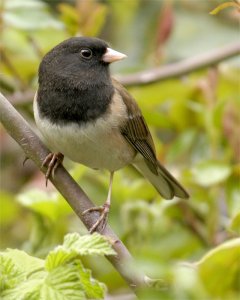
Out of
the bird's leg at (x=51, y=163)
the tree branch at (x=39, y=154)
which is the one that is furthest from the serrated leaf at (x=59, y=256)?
the bird's leg at (x=51, y=163)

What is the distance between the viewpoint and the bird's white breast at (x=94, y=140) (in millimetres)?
1939

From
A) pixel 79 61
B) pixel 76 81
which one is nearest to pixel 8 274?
pixel 76 81

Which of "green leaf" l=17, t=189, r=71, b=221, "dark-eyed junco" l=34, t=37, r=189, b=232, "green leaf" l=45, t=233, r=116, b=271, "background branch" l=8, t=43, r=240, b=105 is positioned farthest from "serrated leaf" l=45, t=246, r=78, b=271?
"background branch" l=8, t=43, r=240, b=105

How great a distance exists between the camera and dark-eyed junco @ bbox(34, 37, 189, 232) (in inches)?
77.0

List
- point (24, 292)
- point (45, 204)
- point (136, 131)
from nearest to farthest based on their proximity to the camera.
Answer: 1. point (24, 292)
2. point (45, 204)
3. point (136, 131)

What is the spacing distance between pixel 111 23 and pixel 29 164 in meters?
0.78

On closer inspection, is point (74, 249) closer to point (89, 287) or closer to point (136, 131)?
point (89, 287)

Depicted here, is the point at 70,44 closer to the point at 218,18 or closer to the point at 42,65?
the point at 42,65

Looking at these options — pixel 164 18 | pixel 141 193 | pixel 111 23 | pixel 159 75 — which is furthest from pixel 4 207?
pixel 111 23

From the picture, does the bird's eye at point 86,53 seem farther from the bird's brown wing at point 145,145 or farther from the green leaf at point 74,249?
the green leaf at point 74,249

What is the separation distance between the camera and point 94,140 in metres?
1.99

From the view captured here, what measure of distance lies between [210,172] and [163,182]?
0.22 m

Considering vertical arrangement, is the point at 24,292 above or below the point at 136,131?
below

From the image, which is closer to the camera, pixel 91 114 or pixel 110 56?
pixel 91 114
